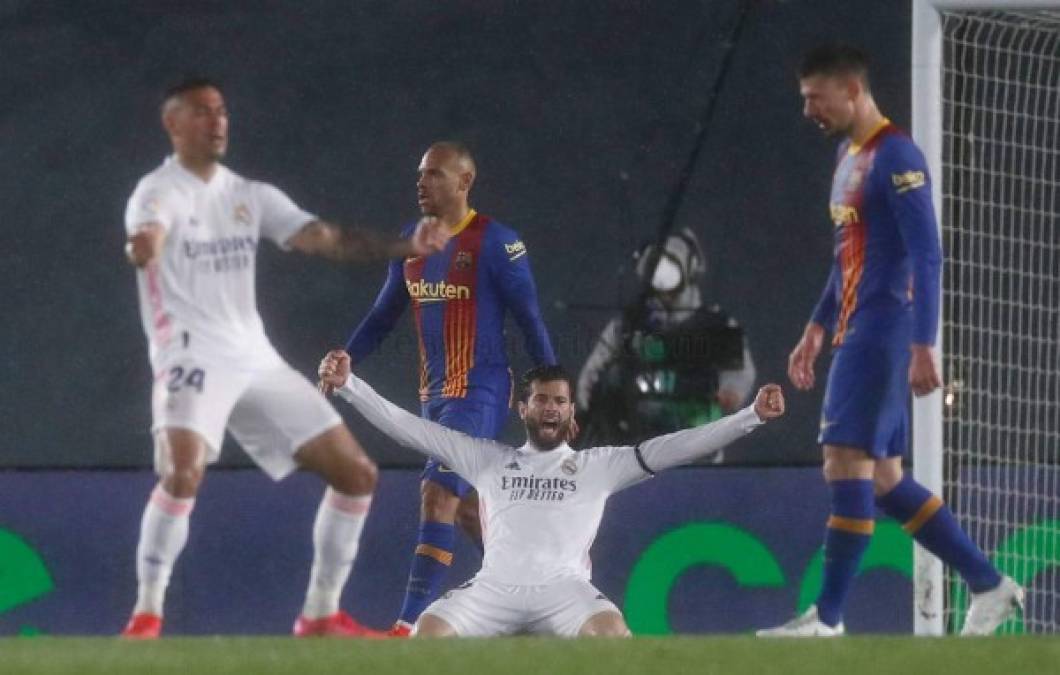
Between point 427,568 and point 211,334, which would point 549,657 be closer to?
point 211,334

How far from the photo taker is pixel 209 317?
5277mm

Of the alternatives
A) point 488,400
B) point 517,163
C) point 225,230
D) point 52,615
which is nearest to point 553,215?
point 517,163

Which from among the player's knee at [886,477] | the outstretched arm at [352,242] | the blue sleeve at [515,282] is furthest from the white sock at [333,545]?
the player's knee at [886,477]

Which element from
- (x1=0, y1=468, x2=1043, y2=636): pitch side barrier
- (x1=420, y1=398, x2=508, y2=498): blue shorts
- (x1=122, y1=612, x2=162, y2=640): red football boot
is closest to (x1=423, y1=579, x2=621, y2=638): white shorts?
(x1=420, y1=398, x2=508, y2=498): blue shorts

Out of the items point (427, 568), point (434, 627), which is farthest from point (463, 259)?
point (434, 627)

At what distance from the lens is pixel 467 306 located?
262 inches

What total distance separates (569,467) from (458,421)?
0.52m

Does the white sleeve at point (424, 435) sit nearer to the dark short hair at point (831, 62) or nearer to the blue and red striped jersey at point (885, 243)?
the blue and red striped jersey at point (885, 243)

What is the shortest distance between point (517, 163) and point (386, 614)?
1.63 metres

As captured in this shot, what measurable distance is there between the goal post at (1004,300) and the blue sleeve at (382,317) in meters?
1.56

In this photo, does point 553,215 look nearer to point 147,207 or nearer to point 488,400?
point 488,400

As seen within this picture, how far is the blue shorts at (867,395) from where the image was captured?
5.97m

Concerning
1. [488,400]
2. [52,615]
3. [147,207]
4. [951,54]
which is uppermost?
[951,54]

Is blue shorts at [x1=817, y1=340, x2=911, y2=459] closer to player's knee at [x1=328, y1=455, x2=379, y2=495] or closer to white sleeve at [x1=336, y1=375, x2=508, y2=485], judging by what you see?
white sleeve at [x1=336, y1=375, x2=508, y2=485]
